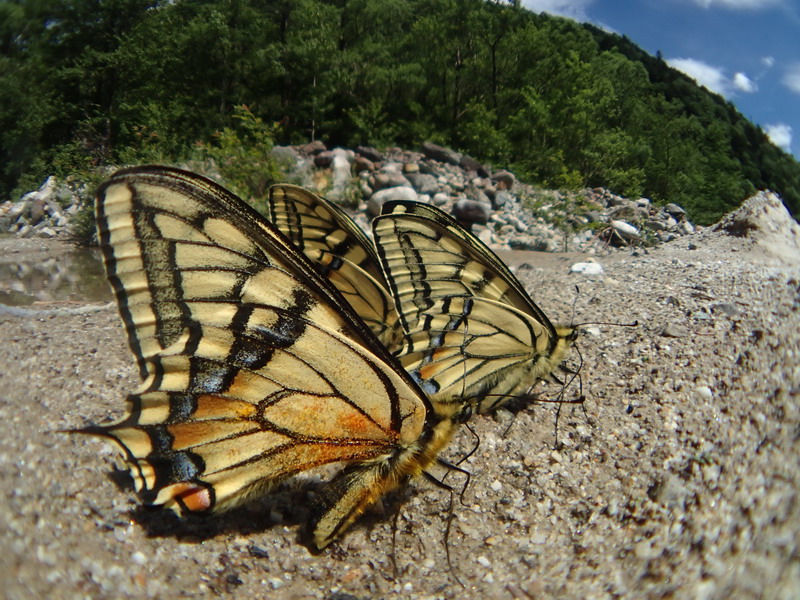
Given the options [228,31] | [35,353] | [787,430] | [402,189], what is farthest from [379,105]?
[787,430]

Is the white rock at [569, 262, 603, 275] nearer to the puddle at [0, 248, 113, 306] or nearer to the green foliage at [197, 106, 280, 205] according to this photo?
the puddle at [0, 248, 113, 306]

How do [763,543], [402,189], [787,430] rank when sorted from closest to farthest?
[763,543]
[787,430]
[402,189]

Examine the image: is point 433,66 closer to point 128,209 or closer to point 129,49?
point 129,49

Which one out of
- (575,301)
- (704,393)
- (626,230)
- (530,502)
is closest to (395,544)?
(530,502)

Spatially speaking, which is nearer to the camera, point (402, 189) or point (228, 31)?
point (228, 31)

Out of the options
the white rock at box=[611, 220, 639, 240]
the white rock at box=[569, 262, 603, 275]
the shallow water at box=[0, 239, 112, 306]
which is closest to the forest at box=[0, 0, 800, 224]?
the shallow water at box=[0, 239, 112, 306]

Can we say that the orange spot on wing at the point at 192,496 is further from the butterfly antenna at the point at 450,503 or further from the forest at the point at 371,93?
the forest at the point at 371,93

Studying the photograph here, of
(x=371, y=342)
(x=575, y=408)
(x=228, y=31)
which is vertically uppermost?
(x=228, y=31)
